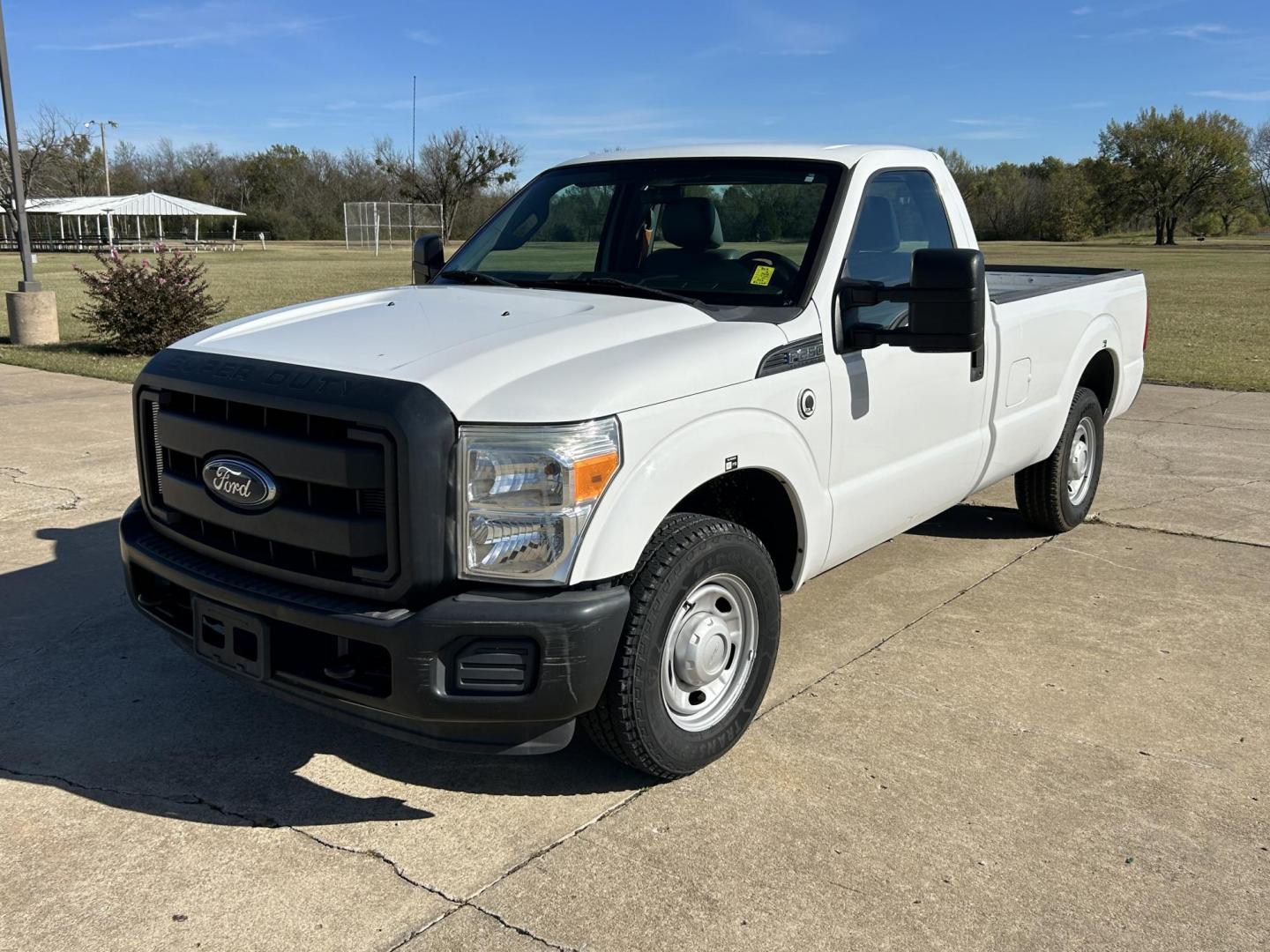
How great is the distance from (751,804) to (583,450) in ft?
4.07

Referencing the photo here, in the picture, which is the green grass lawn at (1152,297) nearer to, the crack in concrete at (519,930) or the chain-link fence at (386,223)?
the crack in concrete at (519,930)

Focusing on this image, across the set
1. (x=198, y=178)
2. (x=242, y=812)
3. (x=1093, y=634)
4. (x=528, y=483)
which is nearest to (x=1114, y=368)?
(x=1093, y=634)

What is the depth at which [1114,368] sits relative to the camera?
A: 21.7ft

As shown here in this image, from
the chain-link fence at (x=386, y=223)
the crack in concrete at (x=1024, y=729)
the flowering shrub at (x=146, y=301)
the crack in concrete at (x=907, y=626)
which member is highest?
the chain-link fence at (x=386, y=223)

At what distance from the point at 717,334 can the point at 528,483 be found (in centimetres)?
95

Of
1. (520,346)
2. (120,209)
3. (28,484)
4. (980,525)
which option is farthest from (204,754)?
(120,209)

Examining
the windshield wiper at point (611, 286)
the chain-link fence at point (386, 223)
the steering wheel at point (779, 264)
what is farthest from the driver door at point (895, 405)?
the chain-link fence at point (386, 223)

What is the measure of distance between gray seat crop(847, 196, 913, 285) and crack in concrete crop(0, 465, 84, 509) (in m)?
4.91

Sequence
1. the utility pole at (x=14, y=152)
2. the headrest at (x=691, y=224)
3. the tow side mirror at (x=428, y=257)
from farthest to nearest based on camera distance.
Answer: the utility pole at (x=14, y=152), the tow side mirror at (x=428, y=257), the headrest at (x=691, y=224)

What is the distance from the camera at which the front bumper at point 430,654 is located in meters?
2.97

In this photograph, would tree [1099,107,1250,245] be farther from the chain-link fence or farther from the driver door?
the driver door

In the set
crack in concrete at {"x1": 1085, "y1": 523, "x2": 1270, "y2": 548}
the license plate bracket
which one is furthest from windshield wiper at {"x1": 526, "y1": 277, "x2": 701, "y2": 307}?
crack in concrete at {"x1": 1085, "y1": 523, "x2": 1270, "y2": 548}

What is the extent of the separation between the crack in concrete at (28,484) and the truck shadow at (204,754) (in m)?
2.28

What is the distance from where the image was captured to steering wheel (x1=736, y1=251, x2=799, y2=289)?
4.08 m
